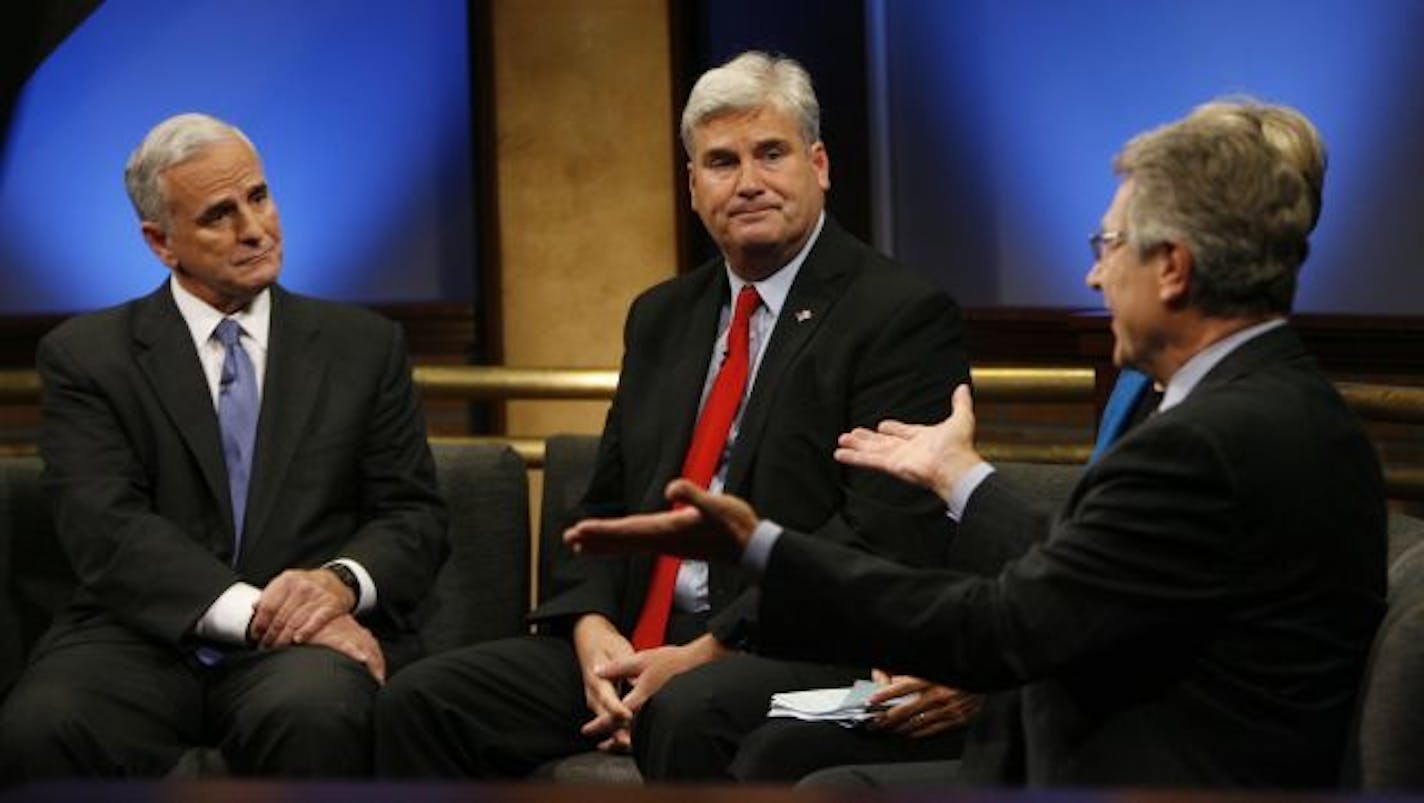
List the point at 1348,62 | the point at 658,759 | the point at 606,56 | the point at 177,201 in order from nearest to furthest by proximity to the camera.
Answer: the point at 658,759 < the point at 177,201 < the point at 1348,62 < the point at 606,56

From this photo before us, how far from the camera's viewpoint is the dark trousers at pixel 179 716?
4070 millimetres

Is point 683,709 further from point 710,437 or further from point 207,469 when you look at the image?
point 207,469

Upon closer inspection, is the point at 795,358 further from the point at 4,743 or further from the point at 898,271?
the point at 4,743

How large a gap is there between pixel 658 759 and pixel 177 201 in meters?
1.43

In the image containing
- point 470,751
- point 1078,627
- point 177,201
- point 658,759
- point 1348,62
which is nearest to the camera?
point 1078,627

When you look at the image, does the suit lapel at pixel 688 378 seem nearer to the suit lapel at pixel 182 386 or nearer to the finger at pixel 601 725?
the finger at pixel 601 725

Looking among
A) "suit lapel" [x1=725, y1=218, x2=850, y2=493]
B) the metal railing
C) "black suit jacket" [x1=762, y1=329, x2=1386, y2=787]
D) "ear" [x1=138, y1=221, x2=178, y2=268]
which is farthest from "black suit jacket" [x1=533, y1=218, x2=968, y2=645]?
"black suit jacket" [x1=762, y1=329, x2=1386, y2=787]

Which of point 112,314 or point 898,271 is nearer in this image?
point 898,271

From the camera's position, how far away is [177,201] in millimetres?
4520

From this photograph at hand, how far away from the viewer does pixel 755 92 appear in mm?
4344

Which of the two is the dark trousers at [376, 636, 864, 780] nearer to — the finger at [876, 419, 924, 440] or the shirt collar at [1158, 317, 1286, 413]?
the finger at [876, 419, 924, 440]

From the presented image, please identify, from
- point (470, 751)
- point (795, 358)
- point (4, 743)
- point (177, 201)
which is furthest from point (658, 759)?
point (177, 201)

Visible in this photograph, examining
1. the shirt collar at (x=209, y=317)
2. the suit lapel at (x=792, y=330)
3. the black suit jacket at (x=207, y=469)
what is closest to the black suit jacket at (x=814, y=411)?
the suit lapel at (x=792, y=330)

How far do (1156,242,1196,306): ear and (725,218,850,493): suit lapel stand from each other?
4.41ft
